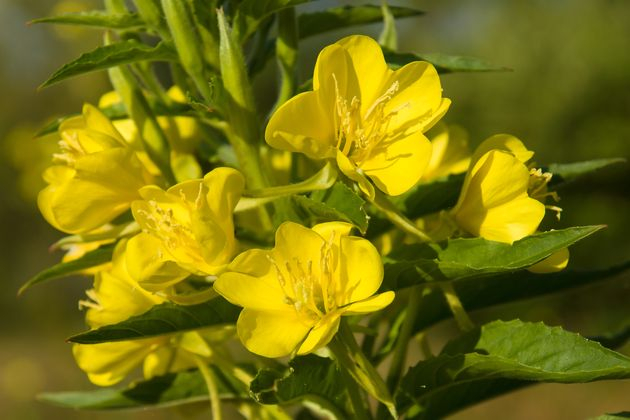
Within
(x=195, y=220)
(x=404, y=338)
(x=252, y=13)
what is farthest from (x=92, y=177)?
Result: (x=404, y=338)

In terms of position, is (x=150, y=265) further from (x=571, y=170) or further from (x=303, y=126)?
(x=571, y=170)

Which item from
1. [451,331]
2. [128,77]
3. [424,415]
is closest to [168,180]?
[128,77]

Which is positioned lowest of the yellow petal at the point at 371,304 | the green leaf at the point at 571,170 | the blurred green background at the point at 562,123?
the blurred green background at the point at 562,123

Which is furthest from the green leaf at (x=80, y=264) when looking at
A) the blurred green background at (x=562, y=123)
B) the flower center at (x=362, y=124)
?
the blurred green background at (x=562, y=123)

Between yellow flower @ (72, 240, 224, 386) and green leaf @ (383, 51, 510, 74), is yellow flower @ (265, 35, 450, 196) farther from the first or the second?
yellow flower @ (72, 240, 224, 386)

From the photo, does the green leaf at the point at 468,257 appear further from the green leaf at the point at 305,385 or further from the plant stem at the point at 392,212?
the green leaf at the point at 305,385

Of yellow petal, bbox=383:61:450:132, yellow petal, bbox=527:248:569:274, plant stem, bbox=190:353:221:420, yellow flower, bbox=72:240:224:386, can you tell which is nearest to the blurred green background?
yellow flower, bbox=72:240:224:386
